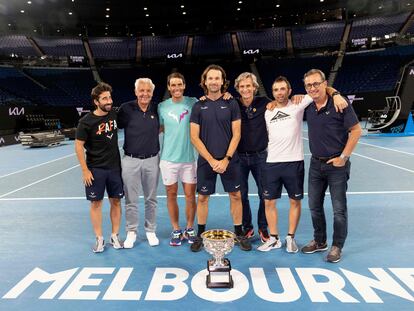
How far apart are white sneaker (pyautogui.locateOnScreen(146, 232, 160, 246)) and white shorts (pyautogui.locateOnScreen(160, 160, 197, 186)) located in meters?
0.63

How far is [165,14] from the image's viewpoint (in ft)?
102

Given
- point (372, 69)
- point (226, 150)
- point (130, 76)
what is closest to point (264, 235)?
point (226, 150)

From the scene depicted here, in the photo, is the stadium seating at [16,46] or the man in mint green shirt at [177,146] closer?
the man in mint green shirt at [177,146]

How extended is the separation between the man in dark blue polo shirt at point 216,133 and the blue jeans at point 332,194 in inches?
29.9

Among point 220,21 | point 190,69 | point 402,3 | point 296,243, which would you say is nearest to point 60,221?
point 296,243

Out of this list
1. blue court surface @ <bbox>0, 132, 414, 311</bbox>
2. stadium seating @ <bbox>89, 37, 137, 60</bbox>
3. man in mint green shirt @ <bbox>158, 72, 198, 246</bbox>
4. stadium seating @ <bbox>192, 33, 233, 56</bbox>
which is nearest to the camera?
blue court surface @ <bbox>0, 132, 414, 311</bbox>

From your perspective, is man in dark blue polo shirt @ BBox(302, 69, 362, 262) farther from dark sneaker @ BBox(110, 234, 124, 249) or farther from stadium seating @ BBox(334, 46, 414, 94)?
stadium seating @ BBox(334, 46, 414, 94)

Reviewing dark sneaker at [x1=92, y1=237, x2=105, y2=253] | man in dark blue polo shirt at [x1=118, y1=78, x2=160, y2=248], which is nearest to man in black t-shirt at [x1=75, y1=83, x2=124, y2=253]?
dark sneaker at [x1=92, y1=237, x2=105, y2=253]

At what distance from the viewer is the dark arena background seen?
288 centimetres

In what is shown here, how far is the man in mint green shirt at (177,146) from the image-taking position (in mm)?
3811

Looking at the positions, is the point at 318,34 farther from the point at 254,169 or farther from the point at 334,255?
the point at 334,255

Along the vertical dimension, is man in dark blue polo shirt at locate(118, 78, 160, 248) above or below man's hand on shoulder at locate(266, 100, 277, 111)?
below

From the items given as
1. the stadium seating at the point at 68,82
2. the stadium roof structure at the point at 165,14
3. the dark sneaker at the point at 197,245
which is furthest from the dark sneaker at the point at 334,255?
the stadium seating at the point at 68,82

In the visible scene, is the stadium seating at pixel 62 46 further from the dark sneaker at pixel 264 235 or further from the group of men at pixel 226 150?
the dark sneaker at pixel 264 235
